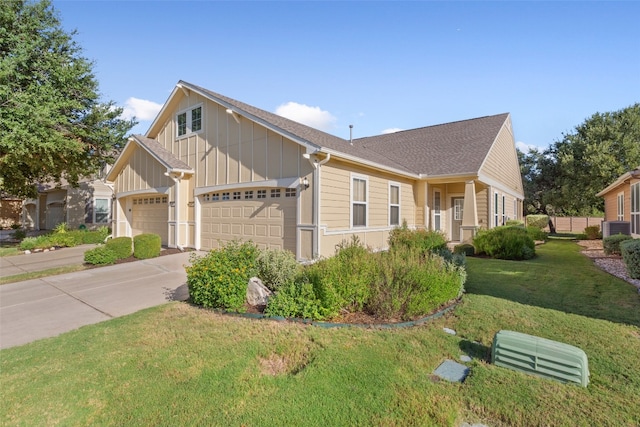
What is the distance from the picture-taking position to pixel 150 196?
13.8 meters

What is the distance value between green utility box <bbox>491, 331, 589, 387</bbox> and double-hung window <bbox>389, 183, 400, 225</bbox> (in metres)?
8.45

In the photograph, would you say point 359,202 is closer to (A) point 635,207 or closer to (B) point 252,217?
(B) point 252,217

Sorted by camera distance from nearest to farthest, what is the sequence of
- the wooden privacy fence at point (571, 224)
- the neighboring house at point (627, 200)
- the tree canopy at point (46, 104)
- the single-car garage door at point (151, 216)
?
the tree canopy at point (46, 104) < the neighboring house at point (627, 200) < the single-car garage door at point (151, 216) < the wooden privacy fence at point (571, 224)

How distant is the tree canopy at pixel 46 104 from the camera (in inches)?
422

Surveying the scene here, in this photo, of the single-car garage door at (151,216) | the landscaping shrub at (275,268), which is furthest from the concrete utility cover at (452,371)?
the single-car garage door at (151,216)

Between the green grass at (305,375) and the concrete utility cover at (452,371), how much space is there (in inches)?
3.9

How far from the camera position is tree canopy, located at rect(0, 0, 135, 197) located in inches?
422

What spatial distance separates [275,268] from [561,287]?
5989mm

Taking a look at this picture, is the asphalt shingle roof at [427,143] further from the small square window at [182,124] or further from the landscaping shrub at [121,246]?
the landscaping shrub at [121,246]

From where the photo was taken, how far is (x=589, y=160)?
22422 millimetres

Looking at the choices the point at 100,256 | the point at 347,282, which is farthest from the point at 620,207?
the point at 100,256

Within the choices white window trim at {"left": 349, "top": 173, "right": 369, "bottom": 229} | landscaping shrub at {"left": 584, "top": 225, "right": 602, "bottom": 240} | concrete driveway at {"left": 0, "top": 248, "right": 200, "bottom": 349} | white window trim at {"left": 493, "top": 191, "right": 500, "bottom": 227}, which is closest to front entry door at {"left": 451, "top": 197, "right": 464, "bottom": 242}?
white window trim at {"left": 493, "top": 191, "right": 500, "bottom": 227}

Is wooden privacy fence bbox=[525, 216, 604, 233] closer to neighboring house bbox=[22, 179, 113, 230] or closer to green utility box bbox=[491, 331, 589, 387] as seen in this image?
green utility box bbox=[491, 331, 589, 387]

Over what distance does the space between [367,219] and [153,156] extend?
8754mm
